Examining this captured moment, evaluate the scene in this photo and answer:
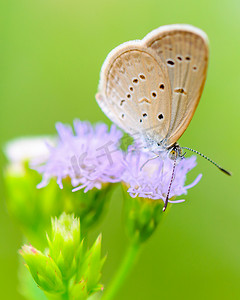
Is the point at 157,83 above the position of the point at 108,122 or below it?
above

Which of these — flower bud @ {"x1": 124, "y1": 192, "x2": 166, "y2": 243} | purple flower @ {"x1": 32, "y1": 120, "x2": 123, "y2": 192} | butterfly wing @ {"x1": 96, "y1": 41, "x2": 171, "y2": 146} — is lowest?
flower bud @ {"x1": 124, "y1": 192, "x2": 166, "y2": 243}

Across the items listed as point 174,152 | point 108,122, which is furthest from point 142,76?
point 108,122

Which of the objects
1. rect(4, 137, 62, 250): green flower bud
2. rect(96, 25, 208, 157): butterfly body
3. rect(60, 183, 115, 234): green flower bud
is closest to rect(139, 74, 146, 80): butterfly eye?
rect(96, 25, 208, 157): butterfly body

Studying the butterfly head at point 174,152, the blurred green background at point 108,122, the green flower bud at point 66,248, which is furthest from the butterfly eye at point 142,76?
the blurred green background at point 108,122

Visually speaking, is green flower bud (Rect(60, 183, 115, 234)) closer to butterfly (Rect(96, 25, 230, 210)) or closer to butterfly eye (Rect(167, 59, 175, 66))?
butterfly (Rect(96, 25, 230, 210))

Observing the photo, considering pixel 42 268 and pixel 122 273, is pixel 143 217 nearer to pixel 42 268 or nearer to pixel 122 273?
pixel 122 273

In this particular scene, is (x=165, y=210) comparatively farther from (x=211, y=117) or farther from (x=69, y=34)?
(x=69, y=34)

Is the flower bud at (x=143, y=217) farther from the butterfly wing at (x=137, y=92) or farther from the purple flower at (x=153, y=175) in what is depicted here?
the butterfly wing at (x=137, y=92)

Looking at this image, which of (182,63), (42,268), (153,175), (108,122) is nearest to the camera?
(42,268)
